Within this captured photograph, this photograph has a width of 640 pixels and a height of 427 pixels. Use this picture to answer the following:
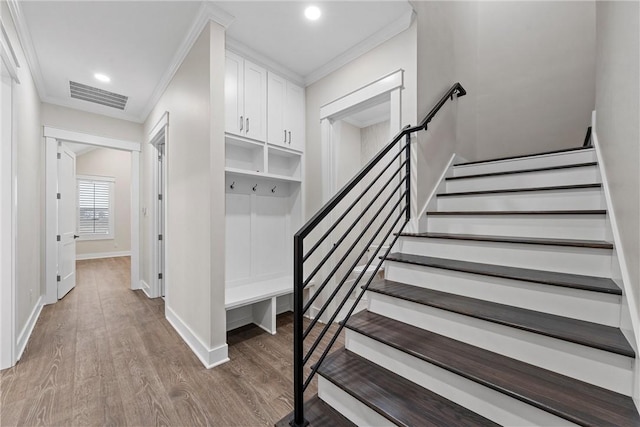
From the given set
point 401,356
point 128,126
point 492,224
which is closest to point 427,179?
point 492,224

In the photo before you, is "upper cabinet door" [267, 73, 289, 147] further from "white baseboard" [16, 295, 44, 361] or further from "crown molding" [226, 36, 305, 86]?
"white baseboard" [16, 295, 44, 361]

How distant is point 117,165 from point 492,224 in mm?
8833

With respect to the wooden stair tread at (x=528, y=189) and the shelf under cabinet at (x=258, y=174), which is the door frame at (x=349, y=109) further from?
the wooden stair tread at (x=528, y=189)

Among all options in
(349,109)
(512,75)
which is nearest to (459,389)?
(349,109)

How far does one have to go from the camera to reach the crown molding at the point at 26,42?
200cm

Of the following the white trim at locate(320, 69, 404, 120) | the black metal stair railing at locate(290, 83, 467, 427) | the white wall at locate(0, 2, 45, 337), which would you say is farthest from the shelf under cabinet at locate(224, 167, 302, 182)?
the white wall at locate(0, 2, 45, 337)

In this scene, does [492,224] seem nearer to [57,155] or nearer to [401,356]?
[401,356]

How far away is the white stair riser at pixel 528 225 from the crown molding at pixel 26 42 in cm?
364

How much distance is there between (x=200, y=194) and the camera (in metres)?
2.23

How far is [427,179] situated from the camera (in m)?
2.22

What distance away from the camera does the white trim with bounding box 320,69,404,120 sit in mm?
2242

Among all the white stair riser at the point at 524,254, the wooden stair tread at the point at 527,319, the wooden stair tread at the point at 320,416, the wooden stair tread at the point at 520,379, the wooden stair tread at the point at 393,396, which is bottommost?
the wooden stair tread at the point at 320,416

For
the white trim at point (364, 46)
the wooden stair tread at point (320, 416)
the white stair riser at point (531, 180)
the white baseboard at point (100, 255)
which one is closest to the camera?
the wooden stair tread at point (320, 416)

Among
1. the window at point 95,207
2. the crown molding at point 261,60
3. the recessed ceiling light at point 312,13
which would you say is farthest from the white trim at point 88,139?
the window at point 95,207
